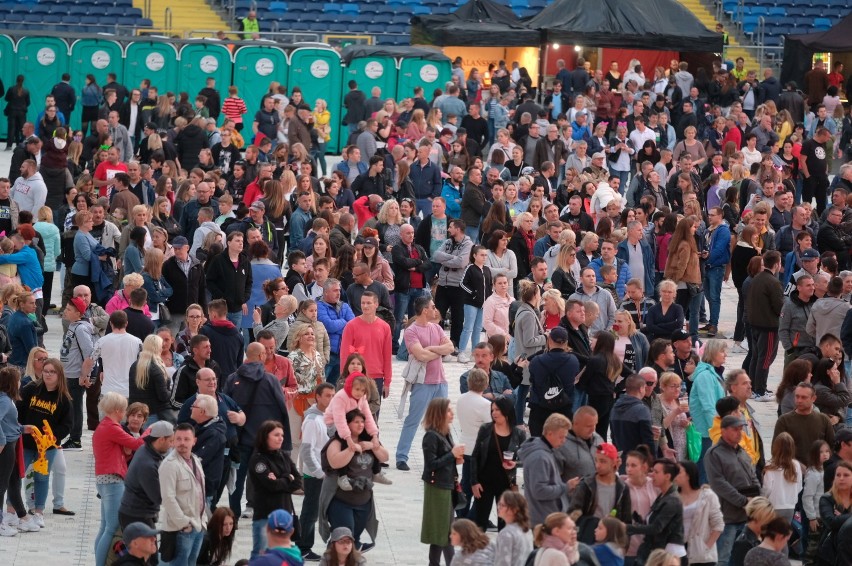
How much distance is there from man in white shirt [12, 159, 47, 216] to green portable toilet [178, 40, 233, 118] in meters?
11.6

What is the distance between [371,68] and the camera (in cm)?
3152

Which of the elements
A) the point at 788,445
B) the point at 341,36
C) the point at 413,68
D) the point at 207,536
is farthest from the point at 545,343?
the point at 341,36

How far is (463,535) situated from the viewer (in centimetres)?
991

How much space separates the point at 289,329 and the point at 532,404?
7.19 ft

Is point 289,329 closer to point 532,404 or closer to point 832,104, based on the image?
point 532,404

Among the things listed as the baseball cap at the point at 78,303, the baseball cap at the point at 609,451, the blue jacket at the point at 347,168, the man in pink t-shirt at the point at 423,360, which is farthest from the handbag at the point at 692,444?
the blue jacket at the point at 347,168

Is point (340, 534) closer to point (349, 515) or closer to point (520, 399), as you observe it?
point (349, 515)

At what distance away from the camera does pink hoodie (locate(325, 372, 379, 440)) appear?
11.5 meters

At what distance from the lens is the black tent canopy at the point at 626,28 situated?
3241 centimetres

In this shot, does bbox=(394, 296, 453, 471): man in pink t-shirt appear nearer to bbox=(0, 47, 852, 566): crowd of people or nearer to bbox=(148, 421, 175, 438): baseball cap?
bbox=(0, 47, 852, 566): crowd of people

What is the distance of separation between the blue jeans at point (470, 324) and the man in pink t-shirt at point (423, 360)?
10.4 ft

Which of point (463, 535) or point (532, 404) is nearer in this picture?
point (463, 535)

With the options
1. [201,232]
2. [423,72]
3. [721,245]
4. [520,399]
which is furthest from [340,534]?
[423,72]

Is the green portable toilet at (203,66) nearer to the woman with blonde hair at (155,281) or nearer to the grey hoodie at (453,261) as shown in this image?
the grey hoodie at (453,261)
